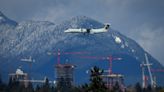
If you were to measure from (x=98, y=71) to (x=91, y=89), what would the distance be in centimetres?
346

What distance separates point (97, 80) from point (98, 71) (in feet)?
6.08

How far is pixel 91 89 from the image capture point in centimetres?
8106

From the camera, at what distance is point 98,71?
83062 mm

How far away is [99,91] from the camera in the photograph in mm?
80312

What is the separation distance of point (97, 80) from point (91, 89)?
68.3 inches

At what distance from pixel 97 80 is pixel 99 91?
2121 mm

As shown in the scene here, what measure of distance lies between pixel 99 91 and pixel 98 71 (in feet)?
13.0

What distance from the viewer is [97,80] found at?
268ft
